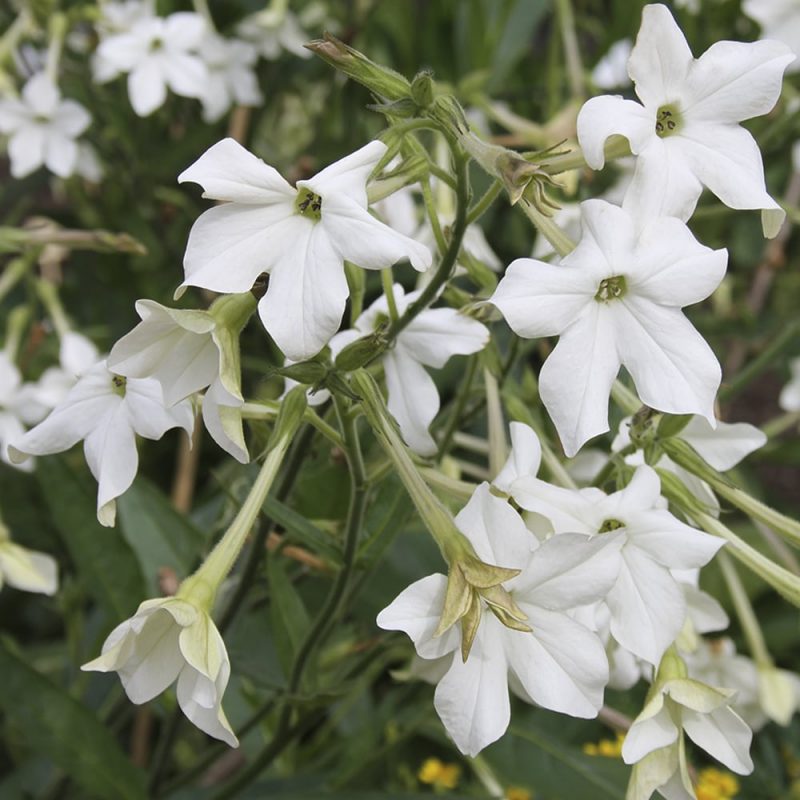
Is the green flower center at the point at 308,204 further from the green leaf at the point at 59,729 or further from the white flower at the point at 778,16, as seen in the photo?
the white flower at the point at 778,16

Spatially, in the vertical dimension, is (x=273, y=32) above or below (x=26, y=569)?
above

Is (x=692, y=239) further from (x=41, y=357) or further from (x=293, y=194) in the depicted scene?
(x=41, y=357)

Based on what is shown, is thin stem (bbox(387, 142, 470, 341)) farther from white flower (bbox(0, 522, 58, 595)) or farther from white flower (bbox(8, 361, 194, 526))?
white flower (bbox(0, 522, 58, 595))

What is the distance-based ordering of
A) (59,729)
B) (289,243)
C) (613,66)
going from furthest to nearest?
(613,66), (59,729), (289,243)

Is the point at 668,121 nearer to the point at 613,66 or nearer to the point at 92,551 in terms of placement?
the point at 92,551

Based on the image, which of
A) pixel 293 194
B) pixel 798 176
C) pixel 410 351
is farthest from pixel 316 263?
pixel 798 176

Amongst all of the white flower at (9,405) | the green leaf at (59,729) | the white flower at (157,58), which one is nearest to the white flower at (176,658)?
the green leaf at (59,729)

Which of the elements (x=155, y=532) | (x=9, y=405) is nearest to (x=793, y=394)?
(x=155, y=532)

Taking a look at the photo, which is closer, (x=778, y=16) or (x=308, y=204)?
(x=308, y=204)
